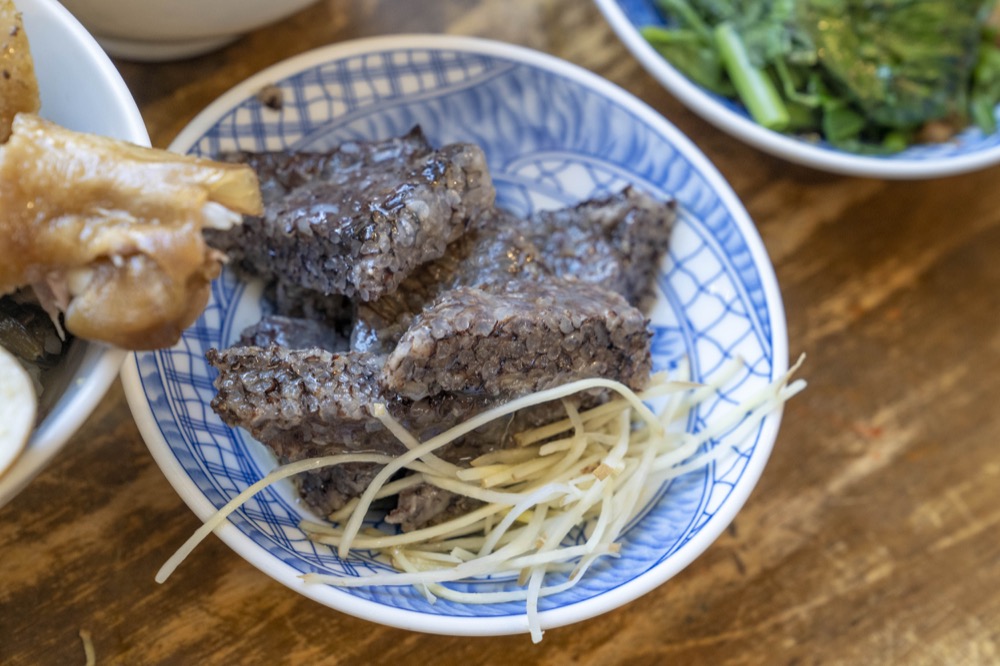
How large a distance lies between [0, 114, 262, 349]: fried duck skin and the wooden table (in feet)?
2.72

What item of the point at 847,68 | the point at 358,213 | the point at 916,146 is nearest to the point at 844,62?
the point at 847,68

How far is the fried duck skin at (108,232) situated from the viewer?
51.9 inches

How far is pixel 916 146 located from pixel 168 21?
2358 millimetres

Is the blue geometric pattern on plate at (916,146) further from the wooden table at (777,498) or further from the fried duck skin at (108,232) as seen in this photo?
the fried duck skin at (108,232)

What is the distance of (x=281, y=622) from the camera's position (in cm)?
200

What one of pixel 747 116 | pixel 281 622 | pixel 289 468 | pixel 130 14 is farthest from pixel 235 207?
pixel 747 116

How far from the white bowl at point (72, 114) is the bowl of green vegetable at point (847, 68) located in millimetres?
1572

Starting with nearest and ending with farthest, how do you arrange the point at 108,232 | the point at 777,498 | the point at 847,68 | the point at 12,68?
the point at 108,232
the point at 12,68
the point at 777,498
the point at 847,68

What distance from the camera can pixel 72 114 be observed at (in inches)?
65.2

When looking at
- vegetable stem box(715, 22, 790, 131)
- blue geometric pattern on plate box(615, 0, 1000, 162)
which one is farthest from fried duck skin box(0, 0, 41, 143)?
vegetable stem box(715, 22, 790, 131)

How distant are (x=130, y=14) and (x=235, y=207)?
0.89 m

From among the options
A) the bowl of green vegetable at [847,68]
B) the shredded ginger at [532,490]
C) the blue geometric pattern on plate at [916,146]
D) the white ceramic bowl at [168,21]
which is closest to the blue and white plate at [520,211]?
the shredded ginger at [532,490]

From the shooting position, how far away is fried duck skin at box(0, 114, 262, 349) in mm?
1317

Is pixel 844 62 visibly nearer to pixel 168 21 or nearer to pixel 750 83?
pixel 750 83
